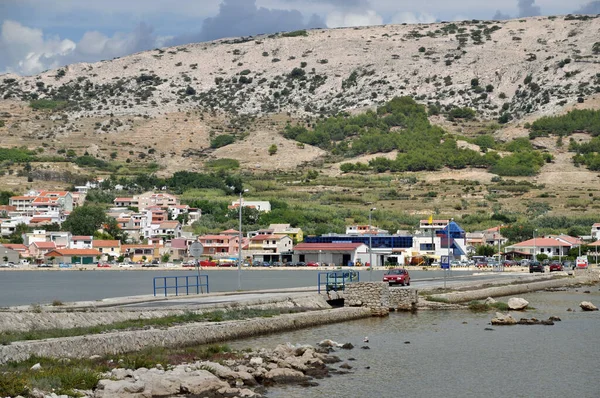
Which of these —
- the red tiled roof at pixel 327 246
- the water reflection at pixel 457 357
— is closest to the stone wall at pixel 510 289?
the water reflection at pixel 457 357

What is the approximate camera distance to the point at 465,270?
3925 inches

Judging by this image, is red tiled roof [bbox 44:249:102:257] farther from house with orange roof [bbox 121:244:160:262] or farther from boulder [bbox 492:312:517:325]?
boulder [bbox 492:312:517:325]

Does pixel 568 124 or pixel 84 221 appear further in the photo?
pixel 568 124

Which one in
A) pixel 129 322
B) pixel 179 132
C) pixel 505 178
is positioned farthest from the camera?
pixel 179 132

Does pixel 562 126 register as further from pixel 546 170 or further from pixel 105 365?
pixel 105 365

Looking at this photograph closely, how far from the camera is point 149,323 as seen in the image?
30.7 m

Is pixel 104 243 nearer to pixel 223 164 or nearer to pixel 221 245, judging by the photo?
pixel 221 245

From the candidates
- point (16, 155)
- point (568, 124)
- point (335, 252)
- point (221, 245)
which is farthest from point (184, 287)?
point (568, 124)

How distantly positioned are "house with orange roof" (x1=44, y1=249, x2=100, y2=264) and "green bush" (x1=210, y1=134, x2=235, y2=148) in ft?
190

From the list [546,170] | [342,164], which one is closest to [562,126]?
[546,170]

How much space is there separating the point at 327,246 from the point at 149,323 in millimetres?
80025

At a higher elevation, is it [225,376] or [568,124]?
[568,124]

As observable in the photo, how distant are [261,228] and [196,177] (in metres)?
33.4

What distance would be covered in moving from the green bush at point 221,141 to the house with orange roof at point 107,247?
54.2m
